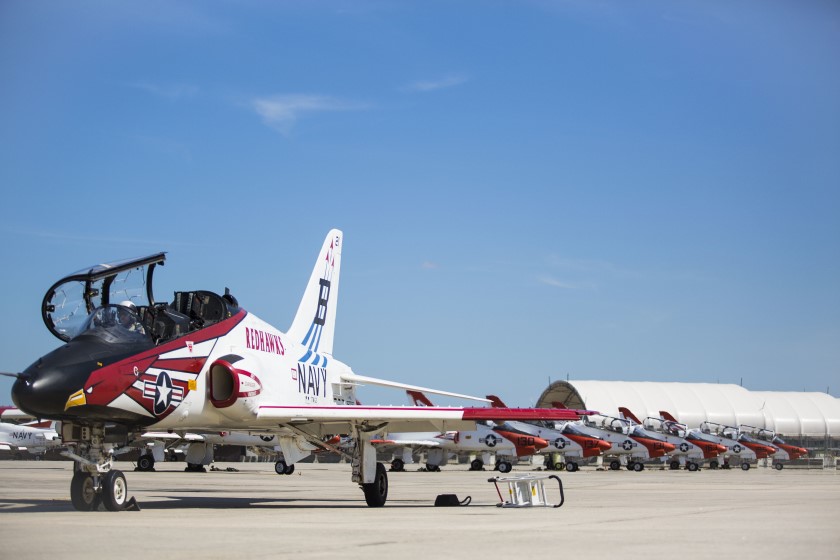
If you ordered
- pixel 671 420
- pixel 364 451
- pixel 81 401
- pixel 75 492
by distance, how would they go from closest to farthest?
pixel 81 401 < pixel 75 492 < pixel 364 451 < pixel 671 420

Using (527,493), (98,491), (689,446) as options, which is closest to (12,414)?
(98,491)

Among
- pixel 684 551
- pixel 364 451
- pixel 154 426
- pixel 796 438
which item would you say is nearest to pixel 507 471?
pixel 364 451

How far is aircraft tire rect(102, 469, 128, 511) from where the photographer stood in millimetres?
12547

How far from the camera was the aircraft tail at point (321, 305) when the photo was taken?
1953cm

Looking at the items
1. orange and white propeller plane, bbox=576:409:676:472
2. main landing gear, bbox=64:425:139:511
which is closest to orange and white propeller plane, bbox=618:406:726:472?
orange and white propeller plane, bbox=576:409:676:472

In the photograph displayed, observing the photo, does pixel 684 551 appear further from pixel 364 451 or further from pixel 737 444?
pixel 737 444

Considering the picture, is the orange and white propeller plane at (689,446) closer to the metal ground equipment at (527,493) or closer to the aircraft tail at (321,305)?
the aircraft tail at (321,305)

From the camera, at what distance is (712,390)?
72.4 metres

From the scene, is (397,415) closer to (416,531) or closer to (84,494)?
(84,494)

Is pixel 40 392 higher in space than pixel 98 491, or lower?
higher

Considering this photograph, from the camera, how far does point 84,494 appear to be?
42.3 feet

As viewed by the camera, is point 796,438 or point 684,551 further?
point 796,438

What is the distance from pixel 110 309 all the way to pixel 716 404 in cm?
6198

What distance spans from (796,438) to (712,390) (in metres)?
6.58
